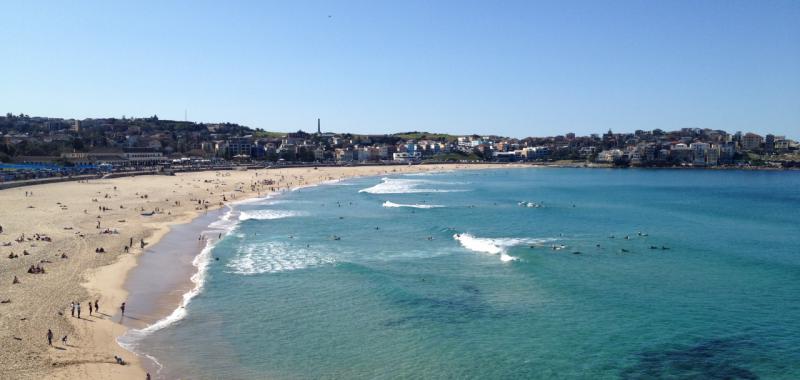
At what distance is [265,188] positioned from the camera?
Answer: 71.0m

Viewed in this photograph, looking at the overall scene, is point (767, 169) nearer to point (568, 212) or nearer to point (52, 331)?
point (568, 212)

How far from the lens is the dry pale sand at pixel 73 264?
49.8 ft

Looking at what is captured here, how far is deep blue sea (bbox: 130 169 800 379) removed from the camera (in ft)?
51.9

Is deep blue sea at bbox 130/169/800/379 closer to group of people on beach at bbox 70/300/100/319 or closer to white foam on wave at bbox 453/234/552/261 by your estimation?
white foam on wave at bbox 453/234/552/261

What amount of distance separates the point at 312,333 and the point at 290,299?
3.82m

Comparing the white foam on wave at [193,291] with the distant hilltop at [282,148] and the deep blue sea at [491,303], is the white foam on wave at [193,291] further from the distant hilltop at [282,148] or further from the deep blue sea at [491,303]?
the distant hilltop at [282,148]

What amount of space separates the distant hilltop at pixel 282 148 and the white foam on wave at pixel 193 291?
187 ft

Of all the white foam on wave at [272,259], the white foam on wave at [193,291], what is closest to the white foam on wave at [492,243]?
the white foam on wave at [272,259]

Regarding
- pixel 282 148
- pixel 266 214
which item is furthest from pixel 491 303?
pixel 282 148

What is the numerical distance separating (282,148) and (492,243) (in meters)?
113

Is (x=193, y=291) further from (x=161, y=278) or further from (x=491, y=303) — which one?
(x=491, y=303)

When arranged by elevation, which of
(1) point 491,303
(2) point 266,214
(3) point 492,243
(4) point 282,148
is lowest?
(1) point 491,303

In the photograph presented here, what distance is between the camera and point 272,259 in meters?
28.6

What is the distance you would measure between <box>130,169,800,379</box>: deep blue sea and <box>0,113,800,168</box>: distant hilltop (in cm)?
6881
